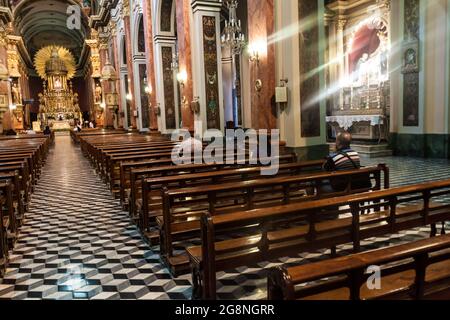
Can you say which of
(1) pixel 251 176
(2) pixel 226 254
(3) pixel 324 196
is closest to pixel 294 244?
(2) pixel 226 254

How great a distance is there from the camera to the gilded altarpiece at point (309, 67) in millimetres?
6801

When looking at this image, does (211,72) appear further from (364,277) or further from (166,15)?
(364,277)

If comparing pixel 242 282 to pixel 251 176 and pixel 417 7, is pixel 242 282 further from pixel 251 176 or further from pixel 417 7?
pixel 417 7

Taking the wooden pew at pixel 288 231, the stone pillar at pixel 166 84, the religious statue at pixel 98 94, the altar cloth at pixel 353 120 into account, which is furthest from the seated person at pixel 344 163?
the religious statue at pixel 98 94

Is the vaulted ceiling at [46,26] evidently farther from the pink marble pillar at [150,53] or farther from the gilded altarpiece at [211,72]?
the gilded altarpiece at [211,72]

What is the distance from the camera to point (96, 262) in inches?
153

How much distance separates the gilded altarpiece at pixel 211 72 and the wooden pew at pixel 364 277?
9.06 metres

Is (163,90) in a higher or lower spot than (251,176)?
higher

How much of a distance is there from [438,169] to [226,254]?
6541 mm

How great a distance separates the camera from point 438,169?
7883 mm

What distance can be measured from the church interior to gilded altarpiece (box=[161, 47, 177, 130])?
48 millimetres

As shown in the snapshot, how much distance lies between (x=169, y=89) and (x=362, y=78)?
22.0 feet

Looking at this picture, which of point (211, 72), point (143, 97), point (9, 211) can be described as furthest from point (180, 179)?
point (143, 97)
